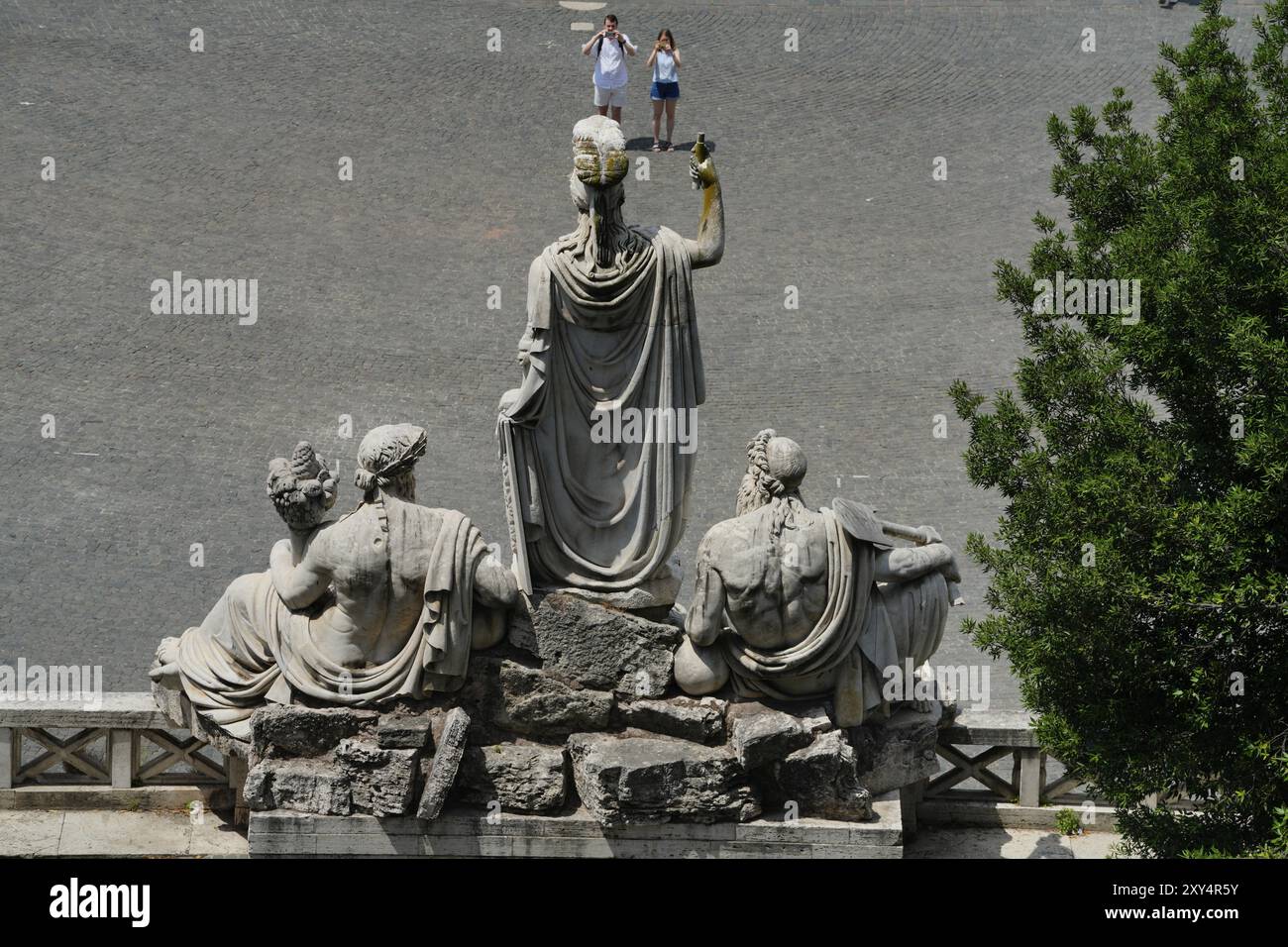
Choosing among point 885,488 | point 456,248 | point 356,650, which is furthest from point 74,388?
point 356,650

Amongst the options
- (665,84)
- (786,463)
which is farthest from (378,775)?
(665,84)

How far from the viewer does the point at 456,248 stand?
2486cm

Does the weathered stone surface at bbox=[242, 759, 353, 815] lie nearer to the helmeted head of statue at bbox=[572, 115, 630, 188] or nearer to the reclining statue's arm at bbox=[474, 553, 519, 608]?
the reclining statue's arm at bbox=[474, 553, 519, 608]

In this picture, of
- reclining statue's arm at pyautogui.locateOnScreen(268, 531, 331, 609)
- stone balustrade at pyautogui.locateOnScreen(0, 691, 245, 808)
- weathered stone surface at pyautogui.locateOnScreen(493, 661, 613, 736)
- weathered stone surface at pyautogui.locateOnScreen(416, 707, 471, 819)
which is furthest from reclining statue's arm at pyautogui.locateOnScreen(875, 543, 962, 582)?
stone balustrade at pyautogui.locateOnScreen(0, 691, 245, 808)

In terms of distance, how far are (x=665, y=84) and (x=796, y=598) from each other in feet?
50.6

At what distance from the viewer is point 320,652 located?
13.2m

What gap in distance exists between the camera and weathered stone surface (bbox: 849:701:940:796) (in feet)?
44.1

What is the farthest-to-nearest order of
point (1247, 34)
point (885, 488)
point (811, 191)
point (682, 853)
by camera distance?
point (1247, 34) < point (811, 191) < point (885, 488) < point (682, 853)

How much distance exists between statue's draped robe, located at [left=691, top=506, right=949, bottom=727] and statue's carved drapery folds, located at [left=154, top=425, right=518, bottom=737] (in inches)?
52.5

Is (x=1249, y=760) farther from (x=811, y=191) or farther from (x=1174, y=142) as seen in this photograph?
(x=811, y=191)

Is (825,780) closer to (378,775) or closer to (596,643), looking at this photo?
(596,643)

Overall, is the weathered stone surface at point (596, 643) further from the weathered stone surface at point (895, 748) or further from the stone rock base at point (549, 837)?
the weathered stone surface at point (895, 748)

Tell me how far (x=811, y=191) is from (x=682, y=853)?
47.8 ft

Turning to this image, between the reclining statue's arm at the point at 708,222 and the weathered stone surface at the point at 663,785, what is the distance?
2.81 metres
